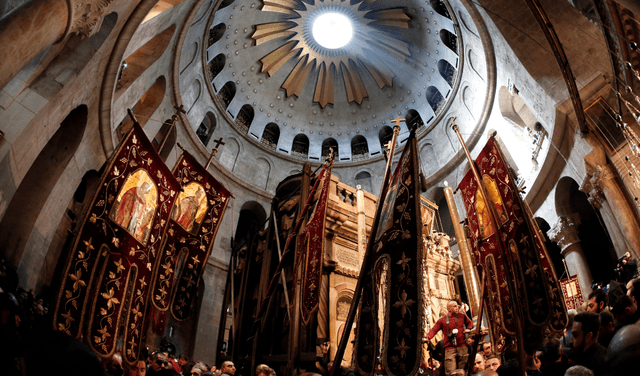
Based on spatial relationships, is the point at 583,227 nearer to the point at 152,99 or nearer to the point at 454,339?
the point at 454,339

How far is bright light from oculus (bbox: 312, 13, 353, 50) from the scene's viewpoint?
20.7 m

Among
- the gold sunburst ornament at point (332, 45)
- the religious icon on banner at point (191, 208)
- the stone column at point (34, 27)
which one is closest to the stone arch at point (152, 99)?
the religious icon on banner at point (191, 208)

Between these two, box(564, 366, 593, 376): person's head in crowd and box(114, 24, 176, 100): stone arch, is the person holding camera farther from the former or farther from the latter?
box(114, 24, 176, 100): stone arch

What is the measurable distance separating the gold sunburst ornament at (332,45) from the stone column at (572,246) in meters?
12.4

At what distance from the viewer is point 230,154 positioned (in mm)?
17844

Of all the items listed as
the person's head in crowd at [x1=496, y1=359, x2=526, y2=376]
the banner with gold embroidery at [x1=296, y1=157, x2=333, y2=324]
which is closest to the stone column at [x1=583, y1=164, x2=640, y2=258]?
the banner with gold embroidery at [x1=296, y1=157, x2=333, y2=324]

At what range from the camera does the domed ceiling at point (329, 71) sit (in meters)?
17.7

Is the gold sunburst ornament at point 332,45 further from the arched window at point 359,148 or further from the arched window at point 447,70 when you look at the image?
the arched window at point 359,148

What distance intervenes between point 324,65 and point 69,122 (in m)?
15.6

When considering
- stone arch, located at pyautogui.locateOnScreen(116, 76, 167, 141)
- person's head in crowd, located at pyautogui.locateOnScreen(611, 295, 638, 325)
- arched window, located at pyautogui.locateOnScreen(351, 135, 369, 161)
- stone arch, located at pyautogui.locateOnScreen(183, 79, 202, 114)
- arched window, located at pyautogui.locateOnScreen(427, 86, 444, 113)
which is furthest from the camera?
arched window, located at pyautogui.locateOnScreen(351, 135, 369, 161)

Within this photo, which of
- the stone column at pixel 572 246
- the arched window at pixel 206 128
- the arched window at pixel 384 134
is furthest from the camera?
the arched window at pixel 384 134

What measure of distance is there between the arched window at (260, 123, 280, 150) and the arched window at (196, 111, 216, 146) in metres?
3.05

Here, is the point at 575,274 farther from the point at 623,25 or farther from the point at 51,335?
the point at 51,335

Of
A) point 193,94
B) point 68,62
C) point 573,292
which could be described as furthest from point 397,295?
point 193,94
